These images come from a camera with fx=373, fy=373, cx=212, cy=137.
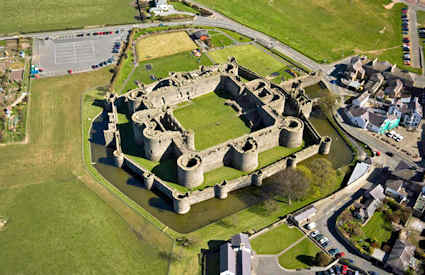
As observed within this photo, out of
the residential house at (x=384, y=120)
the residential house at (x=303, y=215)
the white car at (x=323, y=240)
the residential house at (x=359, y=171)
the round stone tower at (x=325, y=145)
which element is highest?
the residential house at (x=384, y=120)

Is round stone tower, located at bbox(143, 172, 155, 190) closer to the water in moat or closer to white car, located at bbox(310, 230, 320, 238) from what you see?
the water in moat

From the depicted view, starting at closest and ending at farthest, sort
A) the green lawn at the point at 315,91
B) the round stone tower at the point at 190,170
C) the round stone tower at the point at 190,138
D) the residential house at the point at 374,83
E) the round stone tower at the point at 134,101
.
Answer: the round stone tower at the point at 190,170
the round stone tower at the point at 190,138
the round stone tower at the point at 134,101
the residential house at the point at 374,83
the green lawn at the point at 315,91

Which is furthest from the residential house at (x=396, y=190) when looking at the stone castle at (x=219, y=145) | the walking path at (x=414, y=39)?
the walking path at (x=414, y=39)

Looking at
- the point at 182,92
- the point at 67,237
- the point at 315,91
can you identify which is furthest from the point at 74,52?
the point at 315,91

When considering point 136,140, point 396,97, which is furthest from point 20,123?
point 396,97

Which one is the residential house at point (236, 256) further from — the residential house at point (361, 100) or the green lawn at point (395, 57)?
the green lawn at point (395, 57)

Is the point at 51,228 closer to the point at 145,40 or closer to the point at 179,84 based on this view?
the point at 179,84

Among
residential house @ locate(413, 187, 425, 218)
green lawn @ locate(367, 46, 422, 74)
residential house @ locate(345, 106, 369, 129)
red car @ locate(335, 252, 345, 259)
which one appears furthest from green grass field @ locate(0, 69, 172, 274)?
green lawn @ locate(367, 46, 422, 74)
